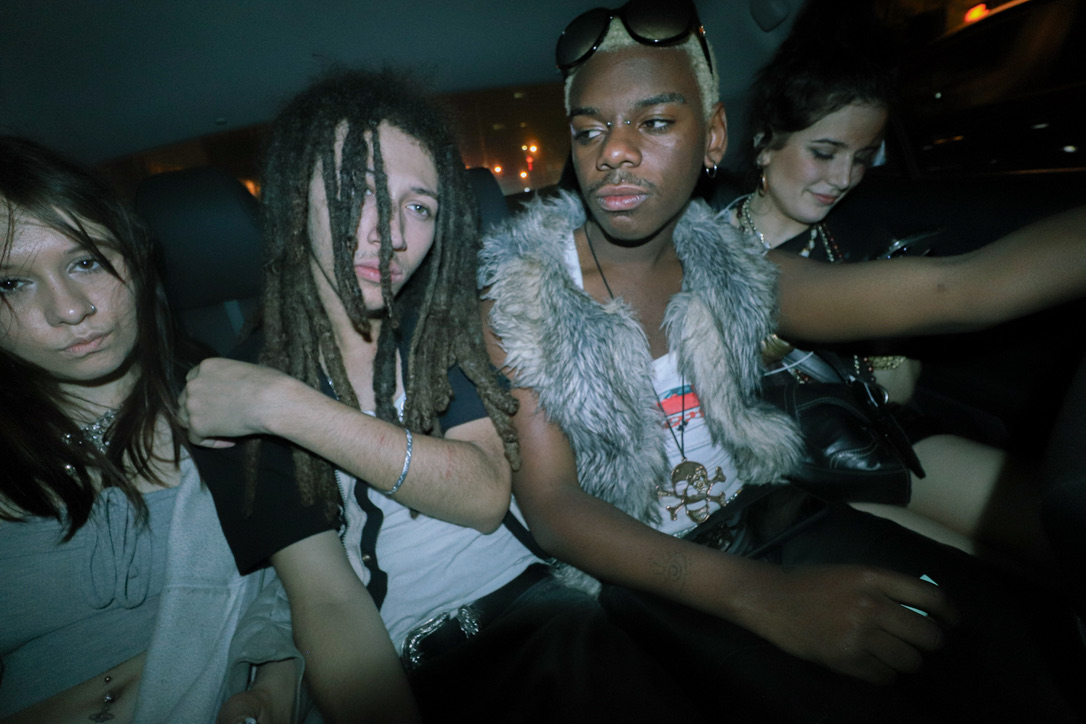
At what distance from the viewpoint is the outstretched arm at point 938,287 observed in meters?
1.27

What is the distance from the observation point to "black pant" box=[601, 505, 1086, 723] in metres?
1.00

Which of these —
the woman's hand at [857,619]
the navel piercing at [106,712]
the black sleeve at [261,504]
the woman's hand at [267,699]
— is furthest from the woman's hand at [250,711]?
the woman's hand at [857,619]

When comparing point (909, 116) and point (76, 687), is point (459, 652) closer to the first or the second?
point (76, 687)

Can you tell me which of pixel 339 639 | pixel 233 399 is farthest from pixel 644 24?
pixel 339 639

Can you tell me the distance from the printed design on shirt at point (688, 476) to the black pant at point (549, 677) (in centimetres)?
49

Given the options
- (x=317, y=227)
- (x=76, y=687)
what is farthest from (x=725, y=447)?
(x=76, y=687)

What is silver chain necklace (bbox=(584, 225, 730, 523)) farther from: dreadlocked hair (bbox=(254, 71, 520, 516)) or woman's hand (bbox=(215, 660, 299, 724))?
woman's hand (bbox=(215, 660, 299, 724))

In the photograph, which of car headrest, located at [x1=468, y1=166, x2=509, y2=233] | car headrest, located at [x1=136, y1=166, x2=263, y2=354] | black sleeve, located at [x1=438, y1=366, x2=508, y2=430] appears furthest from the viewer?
car headrest, located at [x1=468, y1=166, x2=509, y2=233]

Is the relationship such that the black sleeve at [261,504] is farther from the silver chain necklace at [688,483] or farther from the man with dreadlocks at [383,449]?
the silver chain necklace at [688,483]

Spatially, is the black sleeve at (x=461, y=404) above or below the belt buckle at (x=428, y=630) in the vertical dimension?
above

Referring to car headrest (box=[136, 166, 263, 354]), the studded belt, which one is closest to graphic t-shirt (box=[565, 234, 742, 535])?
the studded belt

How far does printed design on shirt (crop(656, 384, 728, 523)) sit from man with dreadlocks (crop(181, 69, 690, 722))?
49cm

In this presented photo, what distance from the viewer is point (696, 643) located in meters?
1.20

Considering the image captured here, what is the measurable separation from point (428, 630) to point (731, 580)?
850 mm
